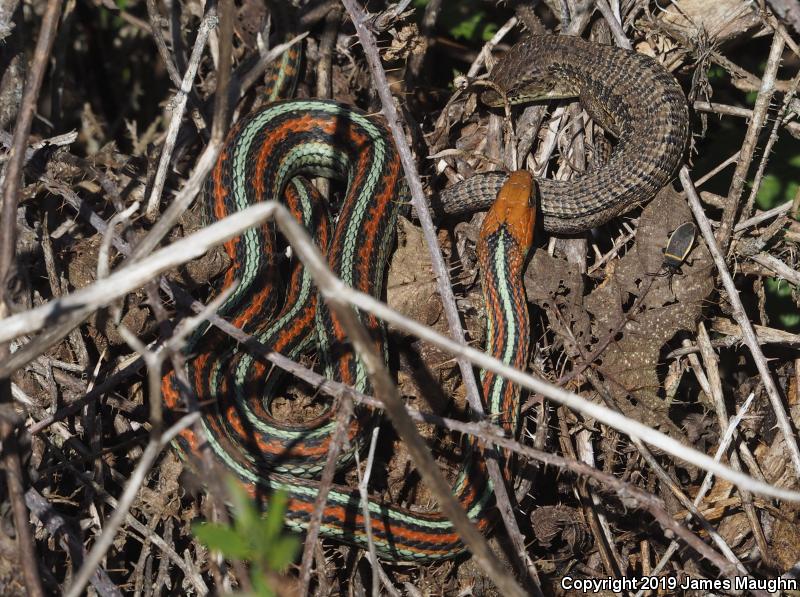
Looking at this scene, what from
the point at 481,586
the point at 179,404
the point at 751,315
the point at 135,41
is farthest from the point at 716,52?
the point at 135,41

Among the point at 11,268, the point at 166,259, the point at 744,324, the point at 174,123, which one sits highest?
the point at 174,123

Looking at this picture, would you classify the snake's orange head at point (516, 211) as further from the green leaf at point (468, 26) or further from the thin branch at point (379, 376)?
the thin branch at point (379, 376)

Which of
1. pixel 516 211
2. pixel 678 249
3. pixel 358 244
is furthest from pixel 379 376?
pixel 678 249

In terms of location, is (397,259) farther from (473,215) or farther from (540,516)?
(540,516)

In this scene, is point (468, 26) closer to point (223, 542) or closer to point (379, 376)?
point (379, 376)

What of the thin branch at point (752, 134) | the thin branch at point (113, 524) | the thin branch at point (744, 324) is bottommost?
the thin branch at point (744, 324)

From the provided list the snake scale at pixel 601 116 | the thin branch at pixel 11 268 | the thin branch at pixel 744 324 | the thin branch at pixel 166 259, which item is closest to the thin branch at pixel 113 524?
the thin branch at pixel 166 259

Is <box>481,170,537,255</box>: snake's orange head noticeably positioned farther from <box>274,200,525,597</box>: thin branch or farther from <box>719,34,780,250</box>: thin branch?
<box>274,200,525,597</box>: thin branch
